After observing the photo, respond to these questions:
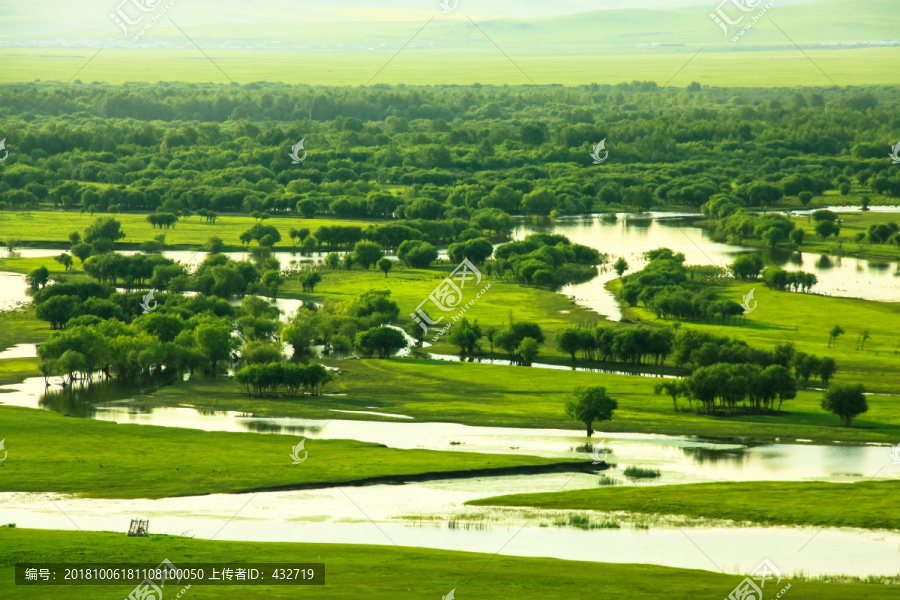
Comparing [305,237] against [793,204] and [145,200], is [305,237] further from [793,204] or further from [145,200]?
[793,204]

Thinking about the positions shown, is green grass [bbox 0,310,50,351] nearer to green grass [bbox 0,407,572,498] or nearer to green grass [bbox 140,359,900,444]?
green grass [bbox 140,359,900,444]

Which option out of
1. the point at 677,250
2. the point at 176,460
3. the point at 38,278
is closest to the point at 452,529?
the point at 176,460

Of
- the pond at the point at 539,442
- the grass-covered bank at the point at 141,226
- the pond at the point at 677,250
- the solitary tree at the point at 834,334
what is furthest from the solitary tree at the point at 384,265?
the pond at the point at 539,442

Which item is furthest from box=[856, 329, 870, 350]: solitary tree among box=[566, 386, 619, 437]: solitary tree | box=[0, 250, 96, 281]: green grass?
box=[0, 250, 96, 281]: green grass

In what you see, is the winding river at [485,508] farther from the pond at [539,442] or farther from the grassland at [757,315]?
the grassland at [757,315]

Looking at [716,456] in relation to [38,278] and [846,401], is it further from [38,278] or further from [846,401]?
[38,278]
